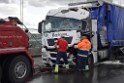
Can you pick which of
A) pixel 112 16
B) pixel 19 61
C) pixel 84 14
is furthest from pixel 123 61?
pixel 19 61

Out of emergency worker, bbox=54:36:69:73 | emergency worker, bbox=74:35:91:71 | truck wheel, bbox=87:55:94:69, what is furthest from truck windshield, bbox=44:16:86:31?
truck wheel, bbox=87:55:94:69

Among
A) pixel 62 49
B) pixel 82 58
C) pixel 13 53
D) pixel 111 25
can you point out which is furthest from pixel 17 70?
pixel 111 25

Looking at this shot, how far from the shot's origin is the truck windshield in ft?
42.4

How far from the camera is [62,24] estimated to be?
13.3 meters

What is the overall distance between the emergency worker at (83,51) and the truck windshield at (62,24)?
0.63 m

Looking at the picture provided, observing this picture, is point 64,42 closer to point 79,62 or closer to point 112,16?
point 79,62

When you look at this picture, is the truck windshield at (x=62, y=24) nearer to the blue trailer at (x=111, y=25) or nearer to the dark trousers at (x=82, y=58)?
the dark trousers at (x=82, y=58)

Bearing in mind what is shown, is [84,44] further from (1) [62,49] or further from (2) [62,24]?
(2) [62,24]

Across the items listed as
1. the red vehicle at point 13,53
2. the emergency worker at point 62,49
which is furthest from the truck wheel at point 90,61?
the red vehicle at point 13,53

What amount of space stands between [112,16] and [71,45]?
138 inches

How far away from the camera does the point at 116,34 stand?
51.7 ft

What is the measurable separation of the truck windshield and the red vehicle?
3766 mm

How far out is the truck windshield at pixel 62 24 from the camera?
1293 cm

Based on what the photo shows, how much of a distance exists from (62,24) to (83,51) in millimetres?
1651
